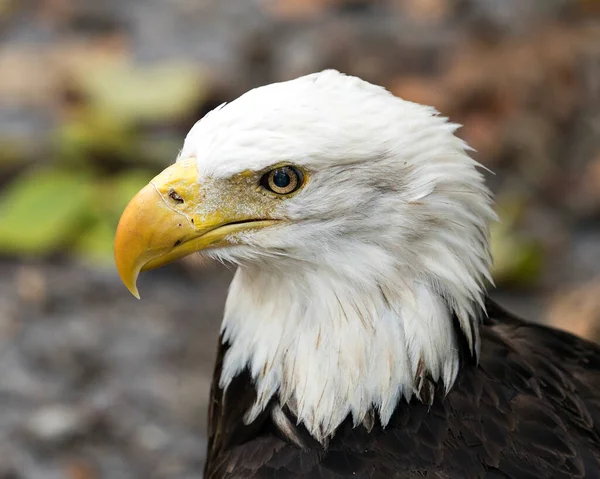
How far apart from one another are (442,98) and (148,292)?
2.29 metres

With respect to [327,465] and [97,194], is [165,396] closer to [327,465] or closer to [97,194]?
[97,194]

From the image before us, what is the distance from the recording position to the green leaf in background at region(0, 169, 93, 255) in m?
5.52

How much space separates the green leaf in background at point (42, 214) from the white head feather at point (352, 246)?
308 centimetres

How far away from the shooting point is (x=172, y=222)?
98.5 inches

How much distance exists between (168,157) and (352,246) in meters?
3.65

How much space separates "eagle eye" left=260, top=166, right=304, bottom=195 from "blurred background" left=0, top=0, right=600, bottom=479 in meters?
2.28

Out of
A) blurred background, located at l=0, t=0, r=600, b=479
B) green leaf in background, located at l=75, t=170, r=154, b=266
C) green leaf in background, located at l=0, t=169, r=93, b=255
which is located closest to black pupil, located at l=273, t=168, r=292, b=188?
blurred background, located at l=0, t=0, r=600, b=479

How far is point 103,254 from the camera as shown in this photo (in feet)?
17.8

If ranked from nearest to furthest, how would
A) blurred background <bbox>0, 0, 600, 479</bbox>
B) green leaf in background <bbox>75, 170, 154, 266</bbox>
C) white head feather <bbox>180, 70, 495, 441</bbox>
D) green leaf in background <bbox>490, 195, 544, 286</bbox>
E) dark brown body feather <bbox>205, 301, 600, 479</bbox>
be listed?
1. white head feather <bbox>180, 70, 495, 441</bbox>
2. dark brown body feather <bbox>205, 301, 600, 479</bbox>
3. blurred background <bbox>0, 0, 600, 479</bbox>
4. green leaf in background <bbox>490, 195, 544, 286</bbox>
5. green leaf in background <bbox>75, 170, 154, 266</bbox>

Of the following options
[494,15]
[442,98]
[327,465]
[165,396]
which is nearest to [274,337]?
[327,465]

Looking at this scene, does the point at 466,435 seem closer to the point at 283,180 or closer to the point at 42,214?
the point at 283,180

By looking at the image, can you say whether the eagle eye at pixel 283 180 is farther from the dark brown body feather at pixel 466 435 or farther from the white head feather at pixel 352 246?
the dark brown body feather at pixel 466 435

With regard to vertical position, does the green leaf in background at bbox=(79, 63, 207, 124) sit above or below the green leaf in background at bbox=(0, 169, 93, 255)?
above

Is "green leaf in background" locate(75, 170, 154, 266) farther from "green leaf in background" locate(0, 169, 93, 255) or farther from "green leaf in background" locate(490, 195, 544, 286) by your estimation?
"green leaf in background" locate(490, 195, 544, 286)
